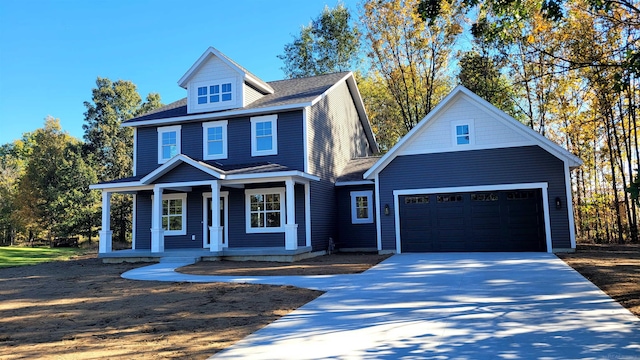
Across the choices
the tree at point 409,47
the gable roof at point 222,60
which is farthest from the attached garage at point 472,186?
the tree at point 409,47

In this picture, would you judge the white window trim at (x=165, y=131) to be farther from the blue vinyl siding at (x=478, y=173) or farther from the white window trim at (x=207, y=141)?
the blue vinyl siding at (x=478, y=173)

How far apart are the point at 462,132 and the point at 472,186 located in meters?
1.90

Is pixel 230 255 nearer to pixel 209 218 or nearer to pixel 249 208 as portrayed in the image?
pixel 249 208

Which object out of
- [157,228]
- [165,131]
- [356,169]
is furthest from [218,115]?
[356,169]

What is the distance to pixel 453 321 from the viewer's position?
5789 millimetres

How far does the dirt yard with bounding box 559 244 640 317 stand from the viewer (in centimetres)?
689

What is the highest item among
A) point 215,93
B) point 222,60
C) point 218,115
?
point 222,60

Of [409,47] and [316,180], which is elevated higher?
[409,47]

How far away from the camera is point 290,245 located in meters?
14.7

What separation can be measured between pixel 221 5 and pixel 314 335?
15581 millimetres

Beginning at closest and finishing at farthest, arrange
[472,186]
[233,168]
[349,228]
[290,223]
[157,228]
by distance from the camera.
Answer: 1. [290,223]
2. [472,186]
3. [157,228]
4. [233,168]
5. [349,228]

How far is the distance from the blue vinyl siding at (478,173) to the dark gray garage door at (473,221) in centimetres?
40

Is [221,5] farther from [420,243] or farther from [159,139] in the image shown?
[420,243]

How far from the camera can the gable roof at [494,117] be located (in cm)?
1392
